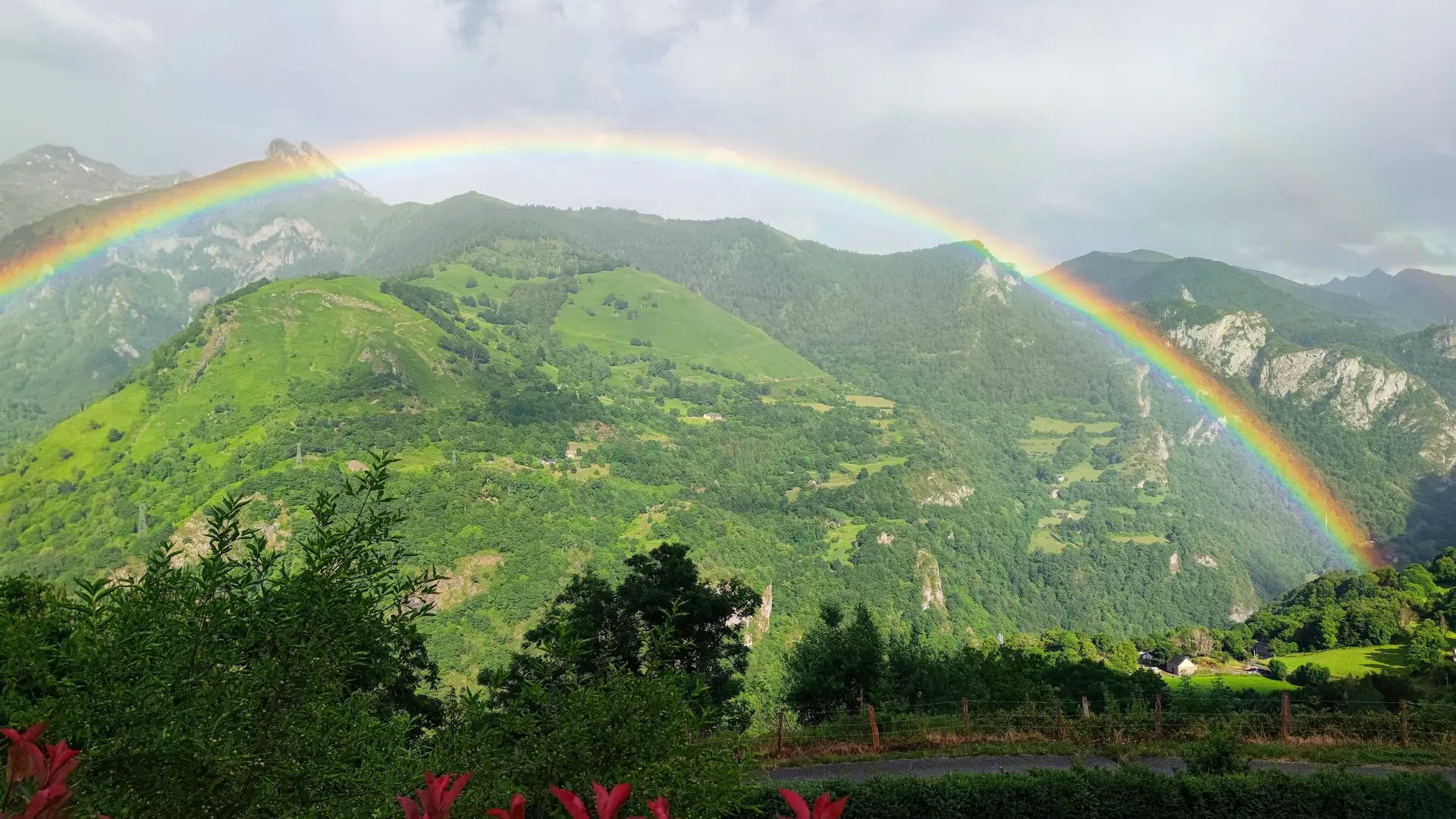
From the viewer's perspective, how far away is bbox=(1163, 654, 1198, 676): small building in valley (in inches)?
2382

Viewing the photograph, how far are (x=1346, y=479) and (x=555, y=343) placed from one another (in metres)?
210

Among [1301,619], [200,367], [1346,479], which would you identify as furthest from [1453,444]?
[200,367]

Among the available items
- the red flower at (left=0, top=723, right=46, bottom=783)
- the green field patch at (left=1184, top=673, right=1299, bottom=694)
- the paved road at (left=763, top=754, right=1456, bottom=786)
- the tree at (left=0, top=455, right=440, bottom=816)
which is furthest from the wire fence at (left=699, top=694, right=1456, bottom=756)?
the green field patch at (left=1184, top=673, right=1299, bottom=694)

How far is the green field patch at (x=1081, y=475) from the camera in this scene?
627ft

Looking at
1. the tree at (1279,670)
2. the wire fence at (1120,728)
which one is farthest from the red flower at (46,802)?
the tree at (1279,670)

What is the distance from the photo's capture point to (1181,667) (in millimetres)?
61656

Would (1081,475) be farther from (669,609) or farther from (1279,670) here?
(669,609)

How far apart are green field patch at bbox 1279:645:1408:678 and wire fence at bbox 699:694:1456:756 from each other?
136 ft

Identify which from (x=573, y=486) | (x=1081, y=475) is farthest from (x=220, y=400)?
(x=1081, y=475)

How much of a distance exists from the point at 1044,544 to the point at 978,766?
15641 centimetres

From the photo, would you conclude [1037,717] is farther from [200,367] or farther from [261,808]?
[200,367]

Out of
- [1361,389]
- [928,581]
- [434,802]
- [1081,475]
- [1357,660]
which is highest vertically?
[434,802]

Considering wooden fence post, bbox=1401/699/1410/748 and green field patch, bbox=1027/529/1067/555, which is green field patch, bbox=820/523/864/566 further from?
wooden fence post, bbox=1401/699/1410/748

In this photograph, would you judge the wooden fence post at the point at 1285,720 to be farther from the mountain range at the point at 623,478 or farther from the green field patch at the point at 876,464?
the green field patch at the point at 876,464
